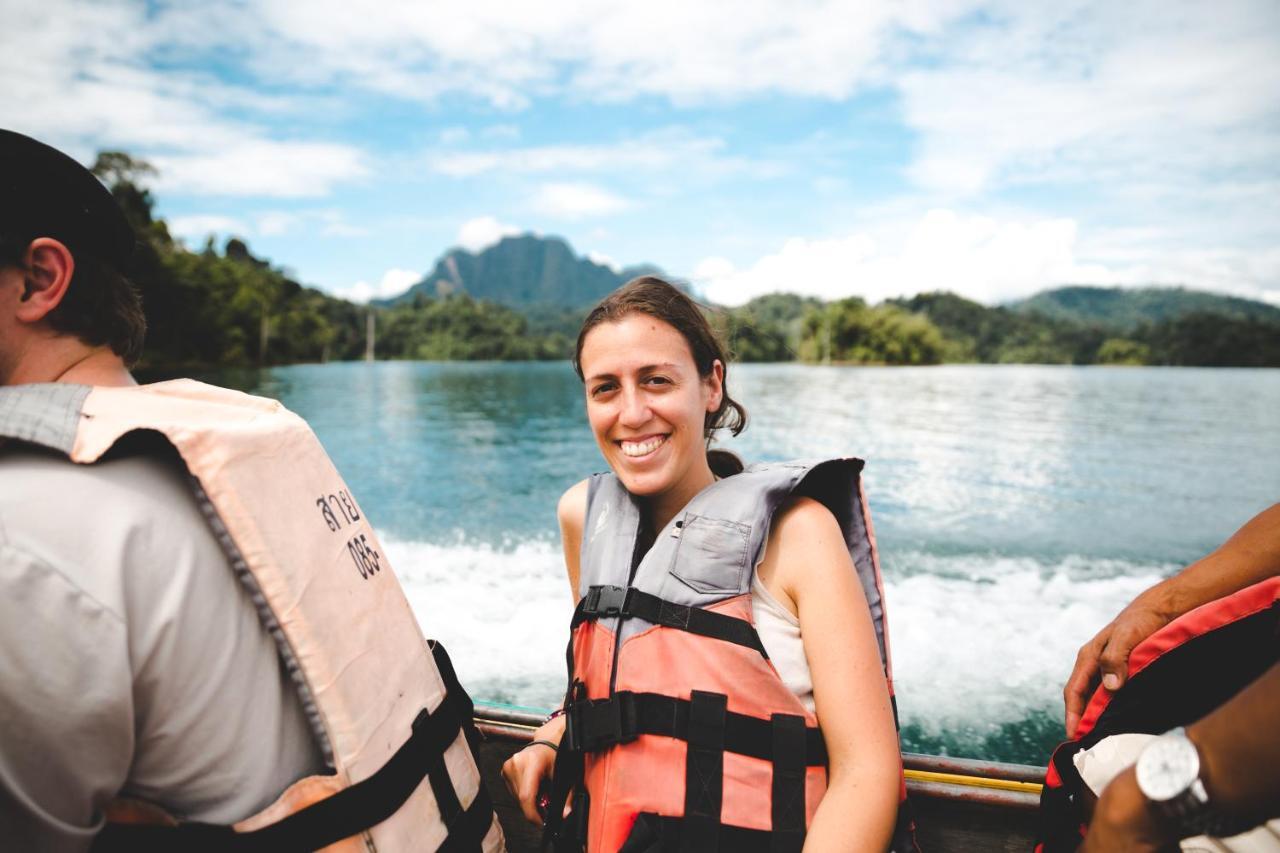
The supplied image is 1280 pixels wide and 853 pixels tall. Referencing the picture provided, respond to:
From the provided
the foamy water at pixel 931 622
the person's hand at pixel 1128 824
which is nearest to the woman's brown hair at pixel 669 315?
the person's hand at pixel 1128 824

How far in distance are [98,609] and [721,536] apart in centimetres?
118

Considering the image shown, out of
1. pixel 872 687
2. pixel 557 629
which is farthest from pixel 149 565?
pixel 557 629

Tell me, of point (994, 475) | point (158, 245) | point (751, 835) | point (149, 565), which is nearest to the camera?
point (149, 565)

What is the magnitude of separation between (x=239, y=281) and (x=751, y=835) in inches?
2611

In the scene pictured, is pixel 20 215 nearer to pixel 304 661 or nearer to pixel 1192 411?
pixel 304 661

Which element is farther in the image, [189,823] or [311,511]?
[311,511]

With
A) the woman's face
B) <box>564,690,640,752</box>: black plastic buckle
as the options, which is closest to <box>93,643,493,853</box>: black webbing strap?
A: <box>564,690,640,752</box>: black plastic buckle

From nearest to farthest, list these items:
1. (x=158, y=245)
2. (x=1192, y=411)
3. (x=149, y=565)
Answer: (x=149, y=565)
(x=1192, y=411)
(x=158, y=245)

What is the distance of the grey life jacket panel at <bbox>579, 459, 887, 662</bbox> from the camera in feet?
5.55

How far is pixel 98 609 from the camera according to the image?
3.09 ft

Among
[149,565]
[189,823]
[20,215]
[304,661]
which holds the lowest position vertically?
[189,823]

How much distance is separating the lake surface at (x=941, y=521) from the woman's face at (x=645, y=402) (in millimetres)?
712

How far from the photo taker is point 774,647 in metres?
1.63

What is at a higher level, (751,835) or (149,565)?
(149,565)
